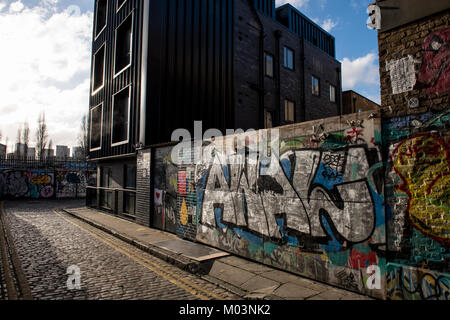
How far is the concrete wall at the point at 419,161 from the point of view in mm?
3764

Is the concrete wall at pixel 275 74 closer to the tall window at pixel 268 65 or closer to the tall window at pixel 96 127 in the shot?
the tall window at pixel 268 65

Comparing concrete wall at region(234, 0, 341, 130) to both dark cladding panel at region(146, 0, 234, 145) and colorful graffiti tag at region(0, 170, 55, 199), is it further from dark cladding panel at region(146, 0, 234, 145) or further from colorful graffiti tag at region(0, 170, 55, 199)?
colorful graffiti tag at region(0, 170, 55, 199)

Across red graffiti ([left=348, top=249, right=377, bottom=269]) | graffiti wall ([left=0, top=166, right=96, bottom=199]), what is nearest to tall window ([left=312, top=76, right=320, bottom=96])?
red graffiti ([left=348, top=249, right=377, bottom=269])

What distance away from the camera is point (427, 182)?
12.8 ft

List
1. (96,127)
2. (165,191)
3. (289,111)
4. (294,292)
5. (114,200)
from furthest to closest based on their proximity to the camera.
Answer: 1. (289,111)
2. (96,127)
3. (114,200)
4. (165,191)
5. (294,292)

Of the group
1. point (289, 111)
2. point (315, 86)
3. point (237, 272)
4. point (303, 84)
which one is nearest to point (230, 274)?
point (237, 272)

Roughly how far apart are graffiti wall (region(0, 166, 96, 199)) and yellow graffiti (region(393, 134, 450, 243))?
25.8 meters

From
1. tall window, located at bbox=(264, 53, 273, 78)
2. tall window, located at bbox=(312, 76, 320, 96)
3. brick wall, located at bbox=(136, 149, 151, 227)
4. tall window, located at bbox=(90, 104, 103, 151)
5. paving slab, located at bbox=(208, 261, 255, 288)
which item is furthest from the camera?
tall window, located at bbox=(312, 76, 320, 96)

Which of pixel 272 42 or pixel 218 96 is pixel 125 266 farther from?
pixel 272 42

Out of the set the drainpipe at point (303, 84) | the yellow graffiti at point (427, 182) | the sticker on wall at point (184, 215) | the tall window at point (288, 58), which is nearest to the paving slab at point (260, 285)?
the yellow graffiti at point (427, 182)

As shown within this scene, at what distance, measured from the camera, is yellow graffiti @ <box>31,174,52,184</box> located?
23.1m

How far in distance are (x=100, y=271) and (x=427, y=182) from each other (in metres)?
6.19

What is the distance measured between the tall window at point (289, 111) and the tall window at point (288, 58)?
2.37 m

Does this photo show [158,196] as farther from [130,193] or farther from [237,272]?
[237,272]
